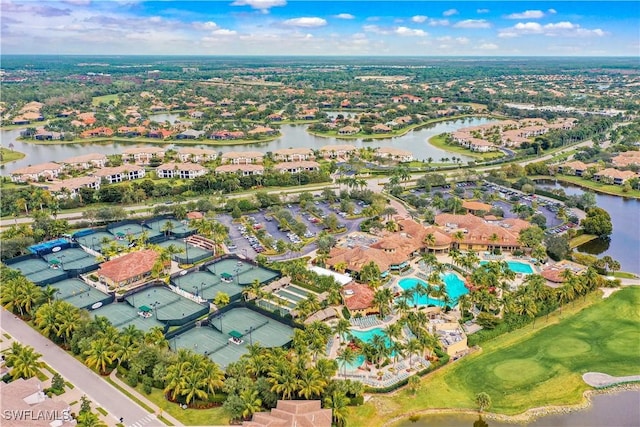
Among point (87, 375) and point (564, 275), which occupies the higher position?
point (564, 275)

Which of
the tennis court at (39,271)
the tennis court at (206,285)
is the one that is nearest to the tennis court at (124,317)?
the tennis court at (206,285)

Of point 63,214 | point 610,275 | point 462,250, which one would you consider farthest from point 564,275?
point 63,214

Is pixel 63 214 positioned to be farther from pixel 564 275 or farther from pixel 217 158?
pixel 564 275

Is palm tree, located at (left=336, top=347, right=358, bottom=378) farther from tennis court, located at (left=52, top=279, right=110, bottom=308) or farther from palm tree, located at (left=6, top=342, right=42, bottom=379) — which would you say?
tennis court, located at (left=52, top=279, right=110, bottom=308)

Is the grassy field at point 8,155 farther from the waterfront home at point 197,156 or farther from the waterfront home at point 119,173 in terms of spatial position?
the waterfront home at point 197,156

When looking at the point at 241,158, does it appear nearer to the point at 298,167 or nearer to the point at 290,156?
the point at 290,156
